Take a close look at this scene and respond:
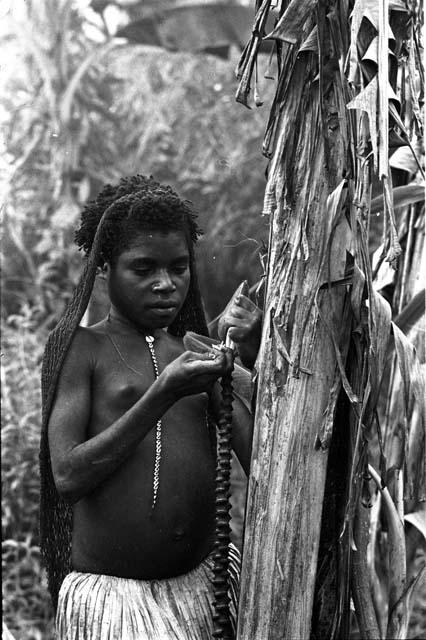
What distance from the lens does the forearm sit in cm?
224

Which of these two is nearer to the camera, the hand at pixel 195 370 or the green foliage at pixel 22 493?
the hand at pixel 195 370

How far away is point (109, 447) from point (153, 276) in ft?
1.39

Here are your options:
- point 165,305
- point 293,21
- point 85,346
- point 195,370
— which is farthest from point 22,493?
point 293,21

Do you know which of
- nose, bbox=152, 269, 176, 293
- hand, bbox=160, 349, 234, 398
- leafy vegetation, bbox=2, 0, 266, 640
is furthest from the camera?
leafy vegetation, bbox=2, 0, 266, 640

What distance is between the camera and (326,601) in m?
2.44

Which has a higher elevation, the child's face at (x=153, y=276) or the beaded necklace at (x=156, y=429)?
the child's face at (x=153, y=276)

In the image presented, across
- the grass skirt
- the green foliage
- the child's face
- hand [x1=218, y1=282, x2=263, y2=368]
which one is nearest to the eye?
the child's face

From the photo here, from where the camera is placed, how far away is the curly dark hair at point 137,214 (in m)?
2.43

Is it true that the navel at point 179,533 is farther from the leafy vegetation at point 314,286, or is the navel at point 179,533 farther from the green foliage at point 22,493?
the green foliage at point 22,493

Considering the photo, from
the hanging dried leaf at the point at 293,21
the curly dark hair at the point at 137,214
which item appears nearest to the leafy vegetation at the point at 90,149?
the curly dark hair at the point at 137,214

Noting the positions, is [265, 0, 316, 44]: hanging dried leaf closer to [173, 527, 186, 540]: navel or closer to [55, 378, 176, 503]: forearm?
[55, 378, 176, 503]: forearm

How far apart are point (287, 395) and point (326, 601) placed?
21.8 inches

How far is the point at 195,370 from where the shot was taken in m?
2.23

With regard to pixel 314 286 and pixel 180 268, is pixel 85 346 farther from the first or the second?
pixel 314 286
